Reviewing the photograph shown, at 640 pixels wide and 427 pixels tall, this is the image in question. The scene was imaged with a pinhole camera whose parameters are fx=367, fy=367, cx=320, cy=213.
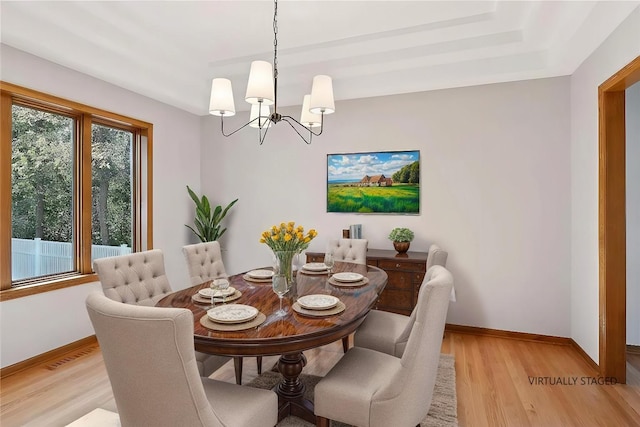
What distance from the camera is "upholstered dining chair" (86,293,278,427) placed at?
1.21 m

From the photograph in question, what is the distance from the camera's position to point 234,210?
4.97 metres

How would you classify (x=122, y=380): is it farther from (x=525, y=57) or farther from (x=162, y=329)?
(x=525, y=57)

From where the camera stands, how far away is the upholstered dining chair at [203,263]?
2.92 m

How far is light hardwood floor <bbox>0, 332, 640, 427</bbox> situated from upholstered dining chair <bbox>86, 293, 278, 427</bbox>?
58.9 inches

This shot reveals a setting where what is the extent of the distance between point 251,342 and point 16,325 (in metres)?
2.61

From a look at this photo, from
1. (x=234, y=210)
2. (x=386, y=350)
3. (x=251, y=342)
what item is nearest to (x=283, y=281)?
(x=251, y=342)

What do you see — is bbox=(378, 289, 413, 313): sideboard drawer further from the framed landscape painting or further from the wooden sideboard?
the framed landscape painting

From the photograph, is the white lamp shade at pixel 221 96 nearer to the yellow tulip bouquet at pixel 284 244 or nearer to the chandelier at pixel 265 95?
the chandelier at pixel 265 95

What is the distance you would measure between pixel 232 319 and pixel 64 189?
278cm

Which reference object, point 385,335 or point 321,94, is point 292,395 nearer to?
point 385,335

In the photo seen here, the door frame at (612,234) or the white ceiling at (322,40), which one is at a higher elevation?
the white ceiling at (322,40)

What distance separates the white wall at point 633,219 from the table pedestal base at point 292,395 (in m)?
3.09

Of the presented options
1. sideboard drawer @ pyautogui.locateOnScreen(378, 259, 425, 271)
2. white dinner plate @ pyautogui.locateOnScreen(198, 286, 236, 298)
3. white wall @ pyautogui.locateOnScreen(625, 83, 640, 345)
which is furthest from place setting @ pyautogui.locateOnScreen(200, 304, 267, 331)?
white wall @ pyautogui.locateOnScreen(625, 83, 640, 345)

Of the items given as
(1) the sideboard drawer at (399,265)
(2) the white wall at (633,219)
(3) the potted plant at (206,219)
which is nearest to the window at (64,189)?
(3) the potted plant at (206,219)
